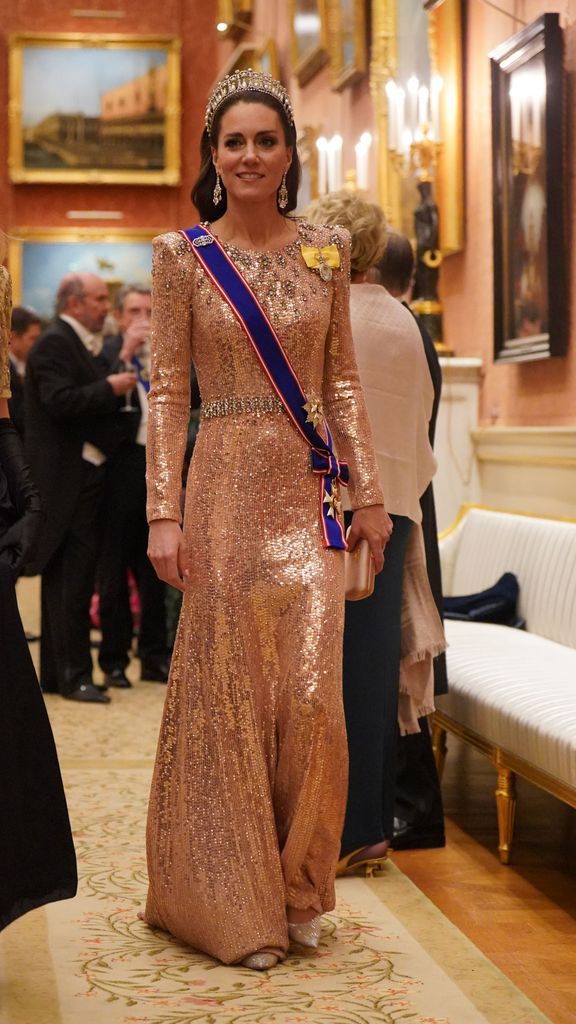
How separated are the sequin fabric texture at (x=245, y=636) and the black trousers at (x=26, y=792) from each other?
0.37 m

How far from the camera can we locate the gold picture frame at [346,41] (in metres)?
9.30

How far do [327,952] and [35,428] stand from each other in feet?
14.3

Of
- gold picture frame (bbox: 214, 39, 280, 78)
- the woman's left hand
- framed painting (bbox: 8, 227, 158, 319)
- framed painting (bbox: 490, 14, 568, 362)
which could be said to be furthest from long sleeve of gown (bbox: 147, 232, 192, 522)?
framed painting (bbox: 8, 227, 158, 319)

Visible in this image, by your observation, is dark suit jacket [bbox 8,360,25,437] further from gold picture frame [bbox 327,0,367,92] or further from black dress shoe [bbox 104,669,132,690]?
gold picture frame [bbox 327,0,367,92]

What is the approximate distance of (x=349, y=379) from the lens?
12.3 ft

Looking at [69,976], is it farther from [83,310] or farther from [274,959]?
[83,310]

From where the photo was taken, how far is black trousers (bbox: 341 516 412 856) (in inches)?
170

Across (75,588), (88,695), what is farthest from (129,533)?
(88,695)

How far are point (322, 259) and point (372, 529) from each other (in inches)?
26.3

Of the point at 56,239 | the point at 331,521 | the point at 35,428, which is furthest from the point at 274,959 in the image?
the point at 56,239

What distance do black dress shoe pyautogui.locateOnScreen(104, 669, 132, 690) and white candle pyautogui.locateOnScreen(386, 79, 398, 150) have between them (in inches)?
124

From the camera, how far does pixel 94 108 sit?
16172 mm

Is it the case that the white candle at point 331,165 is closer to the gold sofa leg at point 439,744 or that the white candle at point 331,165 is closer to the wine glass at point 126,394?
the wine glass at point 126,394

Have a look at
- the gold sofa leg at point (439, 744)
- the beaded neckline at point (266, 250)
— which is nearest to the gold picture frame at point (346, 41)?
the gold sofa leg at point (439, 744)
